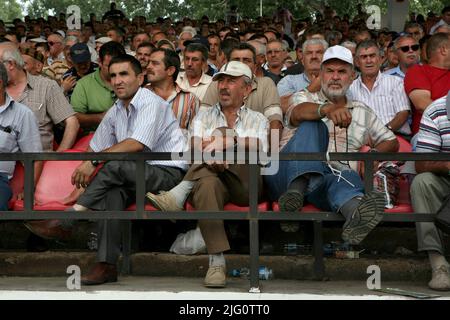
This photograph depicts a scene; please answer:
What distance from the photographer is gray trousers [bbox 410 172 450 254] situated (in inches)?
267

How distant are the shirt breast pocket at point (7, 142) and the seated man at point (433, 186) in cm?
316

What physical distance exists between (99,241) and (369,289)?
2.00 m

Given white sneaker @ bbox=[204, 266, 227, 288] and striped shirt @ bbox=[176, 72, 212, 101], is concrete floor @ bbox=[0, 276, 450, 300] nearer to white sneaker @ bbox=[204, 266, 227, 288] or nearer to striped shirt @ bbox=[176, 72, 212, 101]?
white sneaker @ bbox=[204, 266, 227, 288]

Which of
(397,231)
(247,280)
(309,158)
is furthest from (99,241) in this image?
→ (397,231)

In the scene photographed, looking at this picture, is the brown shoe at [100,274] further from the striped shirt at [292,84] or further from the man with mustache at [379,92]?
the striped shirt at [292,84]

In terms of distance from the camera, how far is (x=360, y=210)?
20.7 ft

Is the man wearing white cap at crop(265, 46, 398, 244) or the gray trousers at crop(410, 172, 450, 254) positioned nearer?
the man wearing white cap at crop(265, 46, 398, 244)

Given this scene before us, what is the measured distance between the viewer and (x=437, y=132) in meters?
7.00

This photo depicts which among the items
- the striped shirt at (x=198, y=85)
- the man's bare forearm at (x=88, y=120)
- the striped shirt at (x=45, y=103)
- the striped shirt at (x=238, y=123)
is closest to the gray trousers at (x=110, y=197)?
the striped shirt at (x=238, y=123)

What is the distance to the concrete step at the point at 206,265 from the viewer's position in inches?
287

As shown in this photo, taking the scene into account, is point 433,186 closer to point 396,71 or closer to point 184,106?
point 184,106

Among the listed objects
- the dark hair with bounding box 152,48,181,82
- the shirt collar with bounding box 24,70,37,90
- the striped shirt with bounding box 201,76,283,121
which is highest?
the dark hair with bounding box 152,48,181,82

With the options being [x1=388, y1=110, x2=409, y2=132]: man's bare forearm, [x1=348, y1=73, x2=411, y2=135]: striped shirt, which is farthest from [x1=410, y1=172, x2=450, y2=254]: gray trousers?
[x1=348, y1=73, x2=411, y2=135]: striped shirt

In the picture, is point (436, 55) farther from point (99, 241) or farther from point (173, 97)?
point (99, 241)
